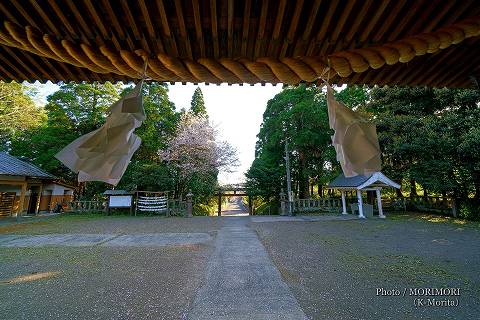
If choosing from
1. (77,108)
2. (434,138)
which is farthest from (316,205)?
(77,108)

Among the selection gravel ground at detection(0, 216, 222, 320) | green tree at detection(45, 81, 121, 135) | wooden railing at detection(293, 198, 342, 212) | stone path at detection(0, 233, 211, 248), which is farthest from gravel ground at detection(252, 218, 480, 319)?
green tree at detection(45, 81, 121, 135)

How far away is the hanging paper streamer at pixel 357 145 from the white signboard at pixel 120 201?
13.8 m

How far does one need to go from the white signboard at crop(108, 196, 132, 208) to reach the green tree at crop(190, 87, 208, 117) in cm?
902

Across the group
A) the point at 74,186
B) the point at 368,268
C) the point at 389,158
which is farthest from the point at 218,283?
the point at 74,186

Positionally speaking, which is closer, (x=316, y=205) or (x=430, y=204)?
(x=430, y=204)

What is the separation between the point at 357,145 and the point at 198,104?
19.6 metres

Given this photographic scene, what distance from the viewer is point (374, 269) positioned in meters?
4.19

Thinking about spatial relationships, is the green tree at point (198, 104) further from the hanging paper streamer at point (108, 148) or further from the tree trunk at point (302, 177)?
the hanging paper streamer at point (108, 148)

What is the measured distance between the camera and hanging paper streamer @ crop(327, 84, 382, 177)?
1.30m

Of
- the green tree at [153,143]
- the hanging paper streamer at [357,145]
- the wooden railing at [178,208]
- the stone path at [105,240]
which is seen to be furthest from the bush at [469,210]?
the green tree at [153,143]

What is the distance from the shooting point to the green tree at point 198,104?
63.3 feet

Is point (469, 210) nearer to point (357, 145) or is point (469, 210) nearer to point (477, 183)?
point (477, 183)

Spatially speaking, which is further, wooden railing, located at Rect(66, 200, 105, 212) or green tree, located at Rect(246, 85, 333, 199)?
green tree, located at Rect(246, 85, 333, 199)

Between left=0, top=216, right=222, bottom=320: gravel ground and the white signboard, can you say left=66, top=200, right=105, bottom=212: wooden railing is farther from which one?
left=0, top=216, right=222, bottom=320: gravel ground
